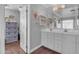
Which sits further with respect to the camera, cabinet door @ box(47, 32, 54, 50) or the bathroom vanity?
cabinet door @ box(47, 32, 54, 50)

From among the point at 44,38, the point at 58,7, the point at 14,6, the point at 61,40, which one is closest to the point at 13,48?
the point at 44,38

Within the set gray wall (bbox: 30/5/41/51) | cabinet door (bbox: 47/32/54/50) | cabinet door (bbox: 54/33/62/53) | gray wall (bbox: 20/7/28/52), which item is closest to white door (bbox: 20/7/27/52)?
gray wall (bbox: 20/7/28/52)

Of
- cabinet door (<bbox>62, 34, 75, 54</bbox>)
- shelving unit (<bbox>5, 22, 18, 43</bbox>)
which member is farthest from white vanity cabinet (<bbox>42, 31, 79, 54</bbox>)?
shelving unit (<bbox>5, 22, 18, 43</bbox>)

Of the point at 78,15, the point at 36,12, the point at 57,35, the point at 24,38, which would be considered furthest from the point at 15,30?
the point at 78,15

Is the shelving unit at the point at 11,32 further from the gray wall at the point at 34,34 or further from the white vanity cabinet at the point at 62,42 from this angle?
the white vanity cabinet at the point at 62,42

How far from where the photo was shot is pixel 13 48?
1431 millimetres

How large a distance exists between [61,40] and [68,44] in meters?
0.12

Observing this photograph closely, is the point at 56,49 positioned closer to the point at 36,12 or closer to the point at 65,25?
the point at 65,25

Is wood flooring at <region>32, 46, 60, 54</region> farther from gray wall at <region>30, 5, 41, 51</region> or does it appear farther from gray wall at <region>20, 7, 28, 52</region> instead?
gray wall at <region>20, 7, 28, 52</region>

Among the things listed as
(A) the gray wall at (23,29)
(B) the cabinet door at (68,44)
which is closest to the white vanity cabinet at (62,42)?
(B) the cabinet door at (68,44)

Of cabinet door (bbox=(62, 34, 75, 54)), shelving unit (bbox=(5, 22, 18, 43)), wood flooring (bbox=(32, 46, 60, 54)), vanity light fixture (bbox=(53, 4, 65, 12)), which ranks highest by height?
vanity light fixture (bbox=(53, 4, 65, 12))

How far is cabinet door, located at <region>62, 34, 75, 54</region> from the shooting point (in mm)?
1420

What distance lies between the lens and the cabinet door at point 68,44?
55.9 inches

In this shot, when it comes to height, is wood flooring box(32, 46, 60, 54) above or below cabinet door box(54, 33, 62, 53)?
below
